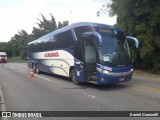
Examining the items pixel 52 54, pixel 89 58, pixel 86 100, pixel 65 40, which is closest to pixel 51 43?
pixel 52 54

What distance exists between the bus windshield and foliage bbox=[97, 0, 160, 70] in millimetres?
9747

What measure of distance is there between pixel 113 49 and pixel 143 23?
39.1 ft

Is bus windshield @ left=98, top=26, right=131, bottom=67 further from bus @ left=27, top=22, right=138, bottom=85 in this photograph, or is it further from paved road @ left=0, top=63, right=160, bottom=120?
paved road @ left=0, top=63, right=160, bottom=120

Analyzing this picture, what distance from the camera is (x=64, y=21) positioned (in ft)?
236

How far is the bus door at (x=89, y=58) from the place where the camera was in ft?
47.5

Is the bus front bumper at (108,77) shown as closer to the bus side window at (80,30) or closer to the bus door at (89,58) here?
the bus door at (89,58)

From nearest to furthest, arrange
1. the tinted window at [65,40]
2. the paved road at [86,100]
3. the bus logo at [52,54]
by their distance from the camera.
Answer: the paved road at [86,100], the tinted window at [65,40], the bus logo at [52,54]

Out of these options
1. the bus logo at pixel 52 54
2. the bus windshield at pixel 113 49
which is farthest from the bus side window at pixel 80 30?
the bus logo at pixel 52 54

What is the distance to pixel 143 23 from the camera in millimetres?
24891

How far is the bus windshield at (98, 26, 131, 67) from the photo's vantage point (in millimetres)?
13602

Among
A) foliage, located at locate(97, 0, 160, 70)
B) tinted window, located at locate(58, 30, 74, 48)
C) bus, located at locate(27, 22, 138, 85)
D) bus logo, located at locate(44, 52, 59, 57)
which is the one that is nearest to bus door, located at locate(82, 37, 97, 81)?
bus, located at locate(27, 22, 138, 85)

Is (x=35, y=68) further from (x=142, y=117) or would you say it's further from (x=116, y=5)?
(x=142, y=117)

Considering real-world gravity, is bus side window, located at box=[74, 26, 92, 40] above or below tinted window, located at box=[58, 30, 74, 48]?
above

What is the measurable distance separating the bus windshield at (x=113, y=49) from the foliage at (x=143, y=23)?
9.75 metres
